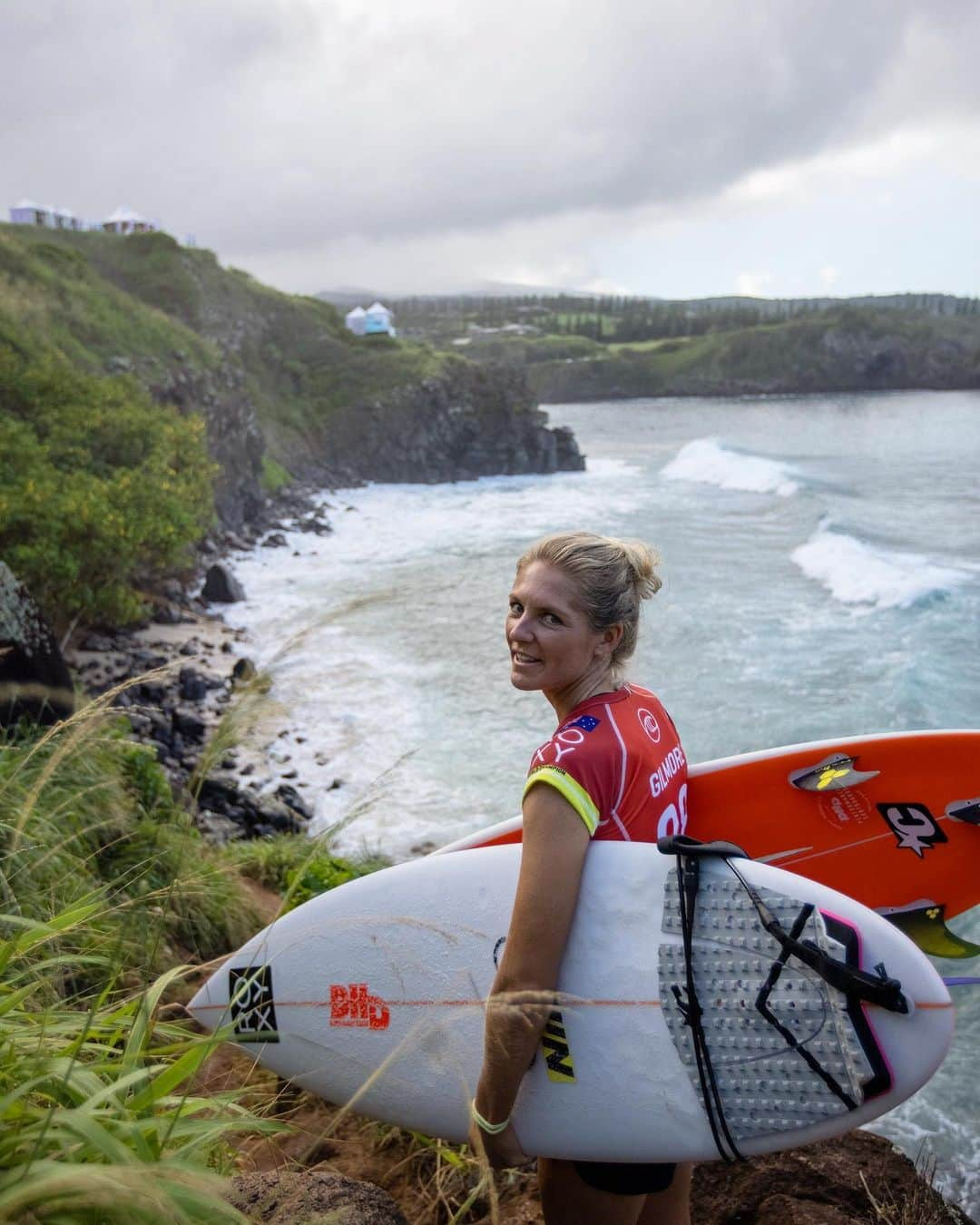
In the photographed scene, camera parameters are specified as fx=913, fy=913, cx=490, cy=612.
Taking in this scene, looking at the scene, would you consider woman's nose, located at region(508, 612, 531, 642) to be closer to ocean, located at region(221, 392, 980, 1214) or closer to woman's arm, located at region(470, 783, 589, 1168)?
woman's arm, located at region(470, 783, 589, 1168)

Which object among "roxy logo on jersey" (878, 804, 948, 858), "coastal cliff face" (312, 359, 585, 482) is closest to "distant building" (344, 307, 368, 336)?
"coastal cliff face" (312, 359, 585, 482)

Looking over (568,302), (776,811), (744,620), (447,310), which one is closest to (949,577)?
(744,620)

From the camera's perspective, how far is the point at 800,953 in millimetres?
1888

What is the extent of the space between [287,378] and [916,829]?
40.0 m

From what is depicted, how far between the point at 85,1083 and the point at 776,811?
2.24 meters

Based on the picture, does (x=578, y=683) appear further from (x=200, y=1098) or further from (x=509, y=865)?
(x=200, y=1098)

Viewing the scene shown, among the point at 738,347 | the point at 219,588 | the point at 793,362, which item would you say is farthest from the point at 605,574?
the point at 738,347

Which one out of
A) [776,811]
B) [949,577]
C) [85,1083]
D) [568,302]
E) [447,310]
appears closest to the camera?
[85,1083]

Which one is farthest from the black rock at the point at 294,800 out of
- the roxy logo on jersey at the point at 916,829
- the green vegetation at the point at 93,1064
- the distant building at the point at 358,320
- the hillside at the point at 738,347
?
the hillside at the point at 738,347

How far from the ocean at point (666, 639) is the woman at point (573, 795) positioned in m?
0.55

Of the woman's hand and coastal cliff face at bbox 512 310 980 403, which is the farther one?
coastal cliff face at bbox 512 310 980 403

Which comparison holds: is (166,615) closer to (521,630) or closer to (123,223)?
(521,630)

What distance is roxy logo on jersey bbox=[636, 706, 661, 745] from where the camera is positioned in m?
1.96

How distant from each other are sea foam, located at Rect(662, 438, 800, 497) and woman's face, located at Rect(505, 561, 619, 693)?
2988 centimetres
